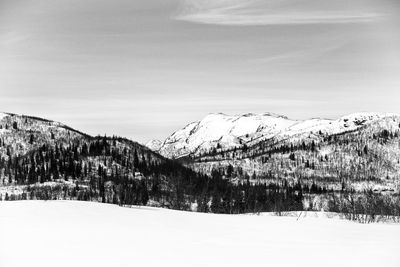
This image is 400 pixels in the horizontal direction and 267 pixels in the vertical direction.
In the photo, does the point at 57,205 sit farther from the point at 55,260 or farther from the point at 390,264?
the point at 390,264

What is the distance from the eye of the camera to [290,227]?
16.7 metres

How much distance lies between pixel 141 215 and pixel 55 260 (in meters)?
7.83

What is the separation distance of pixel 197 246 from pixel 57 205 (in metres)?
8.63

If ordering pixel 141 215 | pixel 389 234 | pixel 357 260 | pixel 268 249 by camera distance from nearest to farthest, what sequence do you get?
pixel 357 260 < pixel 268 249 < pixel 389 234 < pixel 141 215

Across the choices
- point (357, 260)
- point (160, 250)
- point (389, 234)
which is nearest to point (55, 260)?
point (160, 250)

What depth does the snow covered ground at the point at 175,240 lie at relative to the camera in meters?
10.9

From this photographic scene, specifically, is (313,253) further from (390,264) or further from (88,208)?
(88,208)

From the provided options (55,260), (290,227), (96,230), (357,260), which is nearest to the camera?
(55,260)

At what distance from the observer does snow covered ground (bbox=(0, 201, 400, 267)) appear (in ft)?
35.9

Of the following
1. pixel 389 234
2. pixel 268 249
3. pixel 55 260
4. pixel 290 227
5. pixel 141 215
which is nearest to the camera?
pixel 55 260

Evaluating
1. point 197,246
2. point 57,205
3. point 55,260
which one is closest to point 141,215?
point 57,205

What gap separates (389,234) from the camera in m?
15.6

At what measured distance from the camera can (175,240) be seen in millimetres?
13195

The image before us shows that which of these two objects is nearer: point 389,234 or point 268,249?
point 268,249
